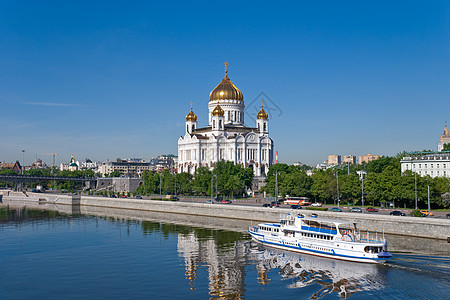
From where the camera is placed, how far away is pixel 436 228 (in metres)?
52.8

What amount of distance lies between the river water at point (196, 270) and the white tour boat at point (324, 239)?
3.10ft

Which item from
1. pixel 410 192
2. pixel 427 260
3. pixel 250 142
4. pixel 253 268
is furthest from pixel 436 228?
pixel 250 142

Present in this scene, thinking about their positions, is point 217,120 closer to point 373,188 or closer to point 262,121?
point 262,121

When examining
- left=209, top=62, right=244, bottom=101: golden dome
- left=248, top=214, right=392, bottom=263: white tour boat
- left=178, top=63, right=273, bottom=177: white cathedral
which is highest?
left=209, top=62, right=244, bottom=101: golden dome

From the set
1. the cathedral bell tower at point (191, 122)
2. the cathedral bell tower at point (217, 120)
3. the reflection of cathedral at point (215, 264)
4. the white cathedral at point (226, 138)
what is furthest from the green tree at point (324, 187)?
the cathedral bell tower at point (191, 122)

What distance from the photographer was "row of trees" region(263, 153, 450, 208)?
70875 millimetres

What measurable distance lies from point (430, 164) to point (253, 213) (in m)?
49.5

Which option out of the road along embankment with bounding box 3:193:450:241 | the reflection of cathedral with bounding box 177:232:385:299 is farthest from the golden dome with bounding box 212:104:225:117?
the reflection of cathedral with bounding box 177:232:385:299

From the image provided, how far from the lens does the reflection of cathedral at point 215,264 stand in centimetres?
3554

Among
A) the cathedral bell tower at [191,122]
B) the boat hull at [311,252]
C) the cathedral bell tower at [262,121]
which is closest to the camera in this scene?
the boat hull at [311,252]

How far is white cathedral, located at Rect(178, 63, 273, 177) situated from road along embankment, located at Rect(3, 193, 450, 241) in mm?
30168

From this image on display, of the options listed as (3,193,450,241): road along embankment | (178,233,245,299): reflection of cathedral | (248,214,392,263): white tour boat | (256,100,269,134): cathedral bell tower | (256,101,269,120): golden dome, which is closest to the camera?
(178,233,245,299): reflection of cathedral

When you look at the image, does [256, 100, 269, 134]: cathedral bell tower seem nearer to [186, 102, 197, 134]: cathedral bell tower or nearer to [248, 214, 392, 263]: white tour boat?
[186, 102, 197, 134]: cathedral bell tower

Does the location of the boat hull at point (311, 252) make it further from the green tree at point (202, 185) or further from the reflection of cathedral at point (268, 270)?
the green tree at point (202, 185)
